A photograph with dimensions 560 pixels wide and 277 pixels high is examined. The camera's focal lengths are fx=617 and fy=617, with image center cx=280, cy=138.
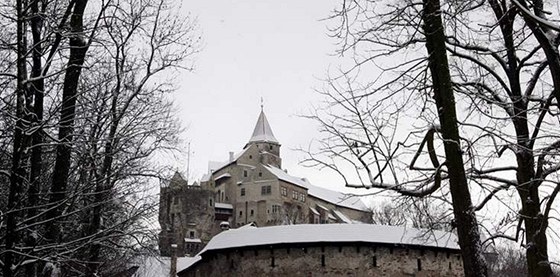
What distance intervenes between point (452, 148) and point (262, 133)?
214ft

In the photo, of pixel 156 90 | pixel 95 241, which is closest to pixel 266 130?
pixel 156 90

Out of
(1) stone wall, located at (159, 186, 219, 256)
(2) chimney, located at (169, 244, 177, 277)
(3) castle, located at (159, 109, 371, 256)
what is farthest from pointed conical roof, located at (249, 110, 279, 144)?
(2) chimney, located at (169, 244, 177, 277)

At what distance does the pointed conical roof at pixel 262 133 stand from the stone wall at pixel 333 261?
48.3 metres

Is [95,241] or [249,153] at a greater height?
[249,153]

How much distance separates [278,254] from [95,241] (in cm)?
1447

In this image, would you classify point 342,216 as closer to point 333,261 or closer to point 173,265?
point 173,265

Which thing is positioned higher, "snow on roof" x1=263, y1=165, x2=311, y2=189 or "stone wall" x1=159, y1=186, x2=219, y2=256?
"snow on roof" x1=263, y1=165, x2=311, y2=189

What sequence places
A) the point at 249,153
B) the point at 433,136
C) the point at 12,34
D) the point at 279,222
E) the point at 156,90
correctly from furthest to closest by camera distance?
the point at 249,153
the point at 279,222
the point at 156,90
the point at 12,34
the point at 433,136

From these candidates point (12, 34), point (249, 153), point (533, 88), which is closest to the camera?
point (12, 34)

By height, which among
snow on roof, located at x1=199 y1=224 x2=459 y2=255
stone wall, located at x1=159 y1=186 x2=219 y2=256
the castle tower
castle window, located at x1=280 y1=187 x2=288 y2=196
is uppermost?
the castle tower

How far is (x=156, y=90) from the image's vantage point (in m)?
11.0

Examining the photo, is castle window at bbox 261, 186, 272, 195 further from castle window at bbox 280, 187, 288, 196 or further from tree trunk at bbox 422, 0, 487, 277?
tree trunk at bbox 422, 0, 487, 277

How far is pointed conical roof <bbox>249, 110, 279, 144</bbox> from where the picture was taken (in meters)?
69.6

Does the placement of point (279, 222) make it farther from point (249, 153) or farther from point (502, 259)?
point (502, 259)
